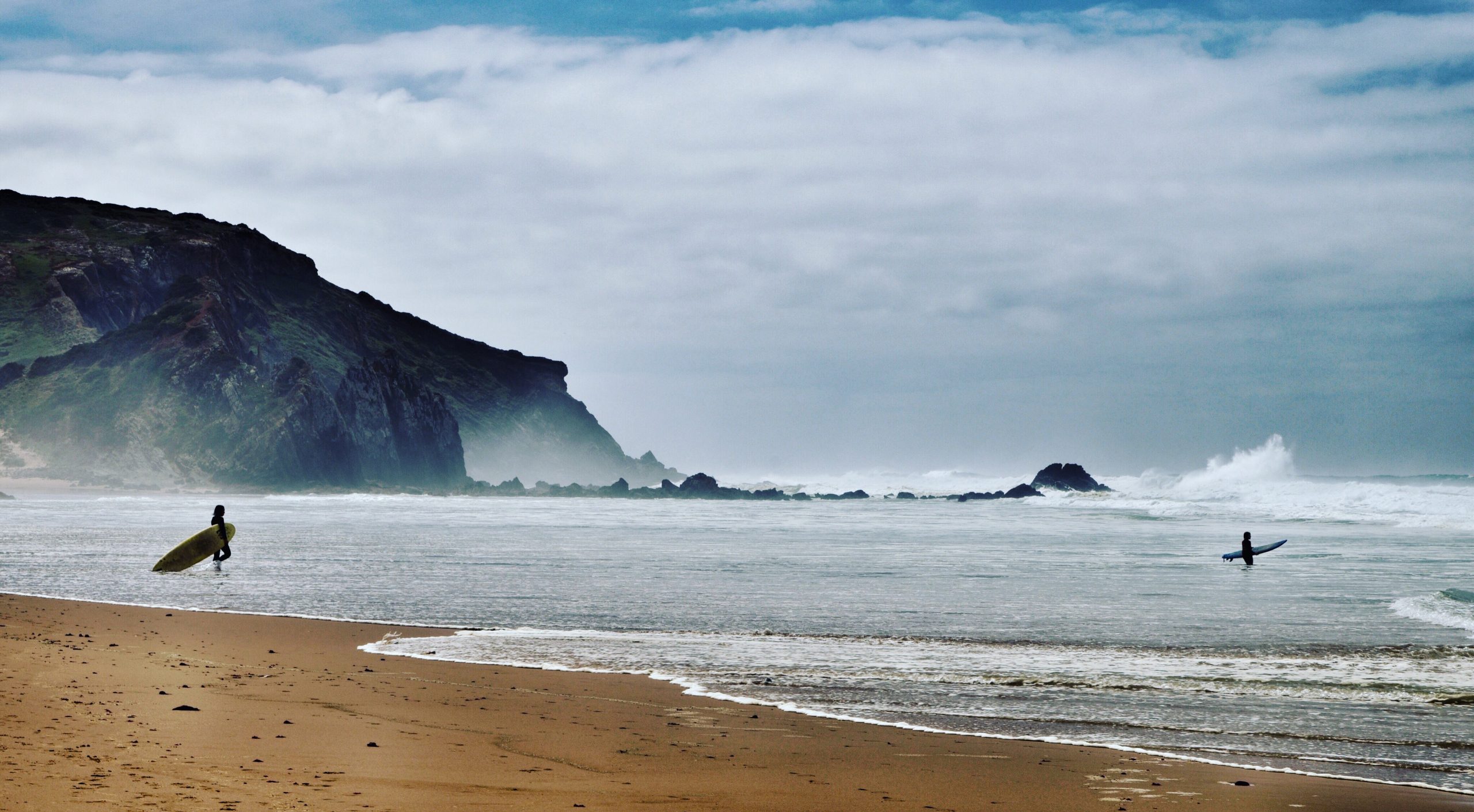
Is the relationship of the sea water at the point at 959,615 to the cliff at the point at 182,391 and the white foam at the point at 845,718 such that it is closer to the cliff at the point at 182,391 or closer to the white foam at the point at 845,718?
the white foam at the point at 845,718

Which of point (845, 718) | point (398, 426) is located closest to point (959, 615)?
point (845, 718)

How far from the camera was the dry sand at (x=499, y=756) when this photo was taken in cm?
746

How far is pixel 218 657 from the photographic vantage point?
14141 millimetres

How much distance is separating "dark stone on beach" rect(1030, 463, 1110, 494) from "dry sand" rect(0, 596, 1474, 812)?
465 ft

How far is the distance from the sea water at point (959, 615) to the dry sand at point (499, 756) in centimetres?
106

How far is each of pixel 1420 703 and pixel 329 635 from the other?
14.2 metres

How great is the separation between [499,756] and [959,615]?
42.3 feet

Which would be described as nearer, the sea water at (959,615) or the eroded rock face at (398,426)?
the sea water at (959,615)

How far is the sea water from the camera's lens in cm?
1150

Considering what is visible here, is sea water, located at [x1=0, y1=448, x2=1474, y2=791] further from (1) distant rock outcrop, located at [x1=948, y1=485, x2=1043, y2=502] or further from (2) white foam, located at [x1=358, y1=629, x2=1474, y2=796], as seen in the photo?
(1) distant rock outcrop, located at [x1=948, y1=485, x2=1043, y2=502]

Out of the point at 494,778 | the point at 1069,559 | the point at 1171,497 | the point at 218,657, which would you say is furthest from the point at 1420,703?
the point at 1171,497

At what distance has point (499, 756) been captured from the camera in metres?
9.02

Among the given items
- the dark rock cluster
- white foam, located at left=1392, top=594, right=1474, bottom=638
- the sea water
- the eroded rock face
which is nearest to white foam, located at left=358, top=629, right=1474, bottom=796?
the sea water

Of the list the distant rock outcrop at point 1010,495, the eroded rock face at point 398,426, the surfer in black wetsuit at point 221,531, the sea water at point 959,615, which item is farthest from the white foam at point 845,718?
the eroded rock face at point 398,426
